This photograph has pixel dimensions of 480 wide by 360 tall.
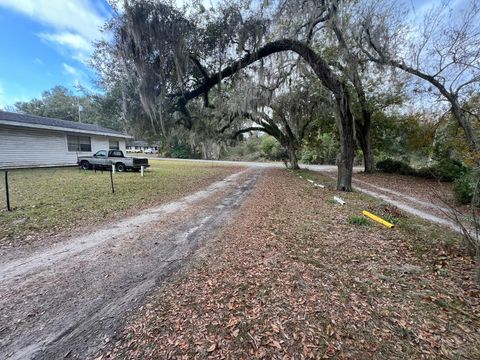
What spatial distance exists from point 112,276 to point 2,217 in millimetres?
4187

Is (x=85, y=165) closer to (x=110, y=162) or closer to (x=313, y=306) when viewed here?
(x=110, y=162)

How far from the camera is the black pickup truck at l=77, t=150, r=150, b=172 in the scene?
13852 mm

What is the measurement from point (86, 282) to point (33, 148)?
51.6 feet

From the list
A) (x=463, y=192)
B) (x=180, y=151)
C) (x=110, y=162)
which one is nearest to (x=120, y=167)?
(x=110, y=162)

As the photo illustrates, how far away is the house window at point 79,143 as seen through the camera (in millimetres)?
15623

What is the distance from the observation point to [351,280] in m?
2.71

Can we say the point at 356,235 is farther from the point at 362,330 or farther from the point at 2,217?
the point at 2,217

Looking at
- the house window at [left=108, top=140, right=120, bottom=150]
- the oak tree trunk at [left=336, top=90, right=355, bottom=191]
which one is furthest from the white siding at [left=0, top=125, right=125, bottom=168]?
the oak tree trunk at [left=336, top=90, right=355, bottom=191]

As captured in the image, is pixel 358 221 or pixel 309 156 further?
pixel 309 156

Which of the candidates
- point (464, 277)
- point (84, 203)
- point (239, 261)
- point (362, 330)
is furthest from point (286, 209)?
point (84, 203)

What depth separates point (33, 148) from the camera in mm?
13641

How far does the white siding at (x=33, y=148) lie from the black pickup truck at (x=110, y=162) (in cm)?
213

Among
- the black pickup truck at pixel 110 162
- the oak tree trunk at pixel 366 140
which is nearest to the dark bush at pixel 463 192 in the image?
the oak tree trunk at pixel 366 140

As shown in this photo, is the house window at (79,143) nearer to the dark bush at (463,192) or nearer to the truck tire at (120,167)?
the truck tire at (120,167)
